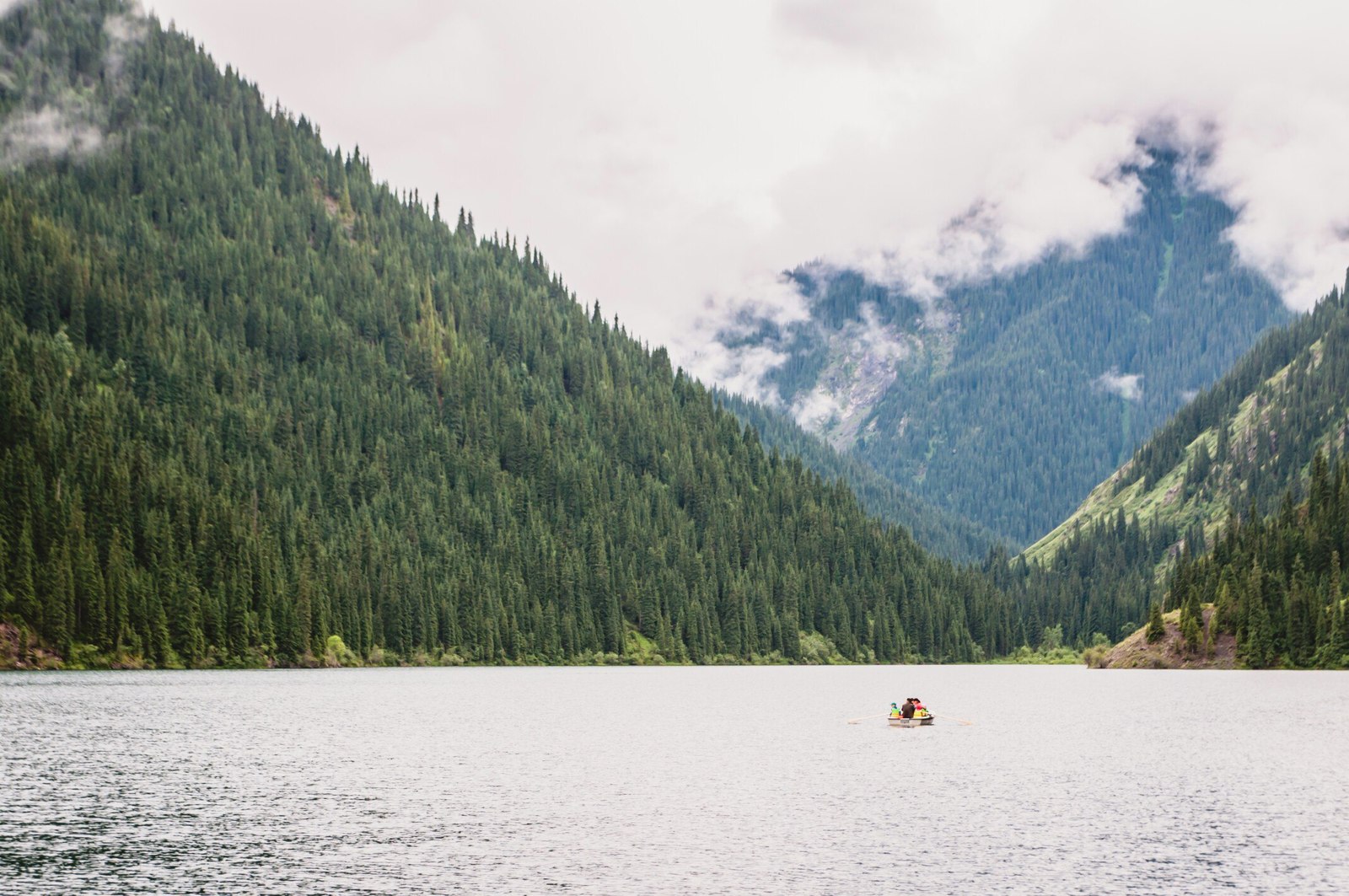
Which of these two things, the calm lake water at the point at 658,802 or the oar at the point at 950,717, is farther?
the oar at the point at 950,717

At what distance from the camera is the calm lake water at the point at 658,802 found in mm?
49062

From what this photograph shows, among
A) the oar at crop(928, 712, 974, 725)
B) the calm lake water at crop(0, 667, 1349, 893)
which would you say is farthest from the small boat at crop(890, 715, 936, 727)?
the calm lake water at crop(0, 667, 1349, 893)

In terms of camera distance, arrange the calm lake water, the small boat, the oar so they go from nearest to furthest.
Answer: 1. the calm lake water
2. the small boat
3. the oar

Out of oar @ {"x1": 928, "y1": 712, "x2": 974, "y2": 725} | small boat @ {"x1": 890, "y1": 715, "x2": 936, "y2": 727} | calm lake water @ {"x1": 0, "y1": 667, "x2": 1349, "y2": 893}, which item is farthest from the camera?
oar @ {"x1": 928, "y1": 712, "x2": 974, "y2": 725}

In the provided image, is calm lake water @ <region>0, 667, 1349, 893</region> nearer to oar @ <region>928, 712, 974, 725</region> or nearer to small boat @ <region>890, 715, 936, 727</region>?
small boat @ <region>890, 715, 936, 727</region>

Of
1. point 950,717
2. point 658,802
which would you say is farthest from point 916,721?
point 658,802

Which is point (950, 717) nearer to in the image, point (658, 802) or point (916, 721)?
point (916, 721)

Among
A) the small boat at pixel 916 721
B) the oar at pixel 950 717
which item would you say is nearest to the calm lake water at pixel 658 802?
the small boat at pixel 916 721

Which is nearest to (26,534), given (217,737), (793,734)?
(217,737)

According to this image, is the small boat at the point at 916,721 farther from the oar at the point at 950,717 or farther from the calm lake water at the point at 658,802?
the calm lake water at the point at 658,802

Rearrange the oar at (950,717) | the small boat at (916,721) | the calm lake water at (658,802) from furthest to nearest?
the oar at (950,717)
the small boat at (916,721)
the calm lake water at (658,802)

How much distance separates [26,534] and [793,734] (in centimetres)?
13300

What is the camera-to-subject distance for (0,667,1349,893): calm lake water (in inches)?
1932

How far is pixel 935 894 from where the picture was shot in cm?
4591
